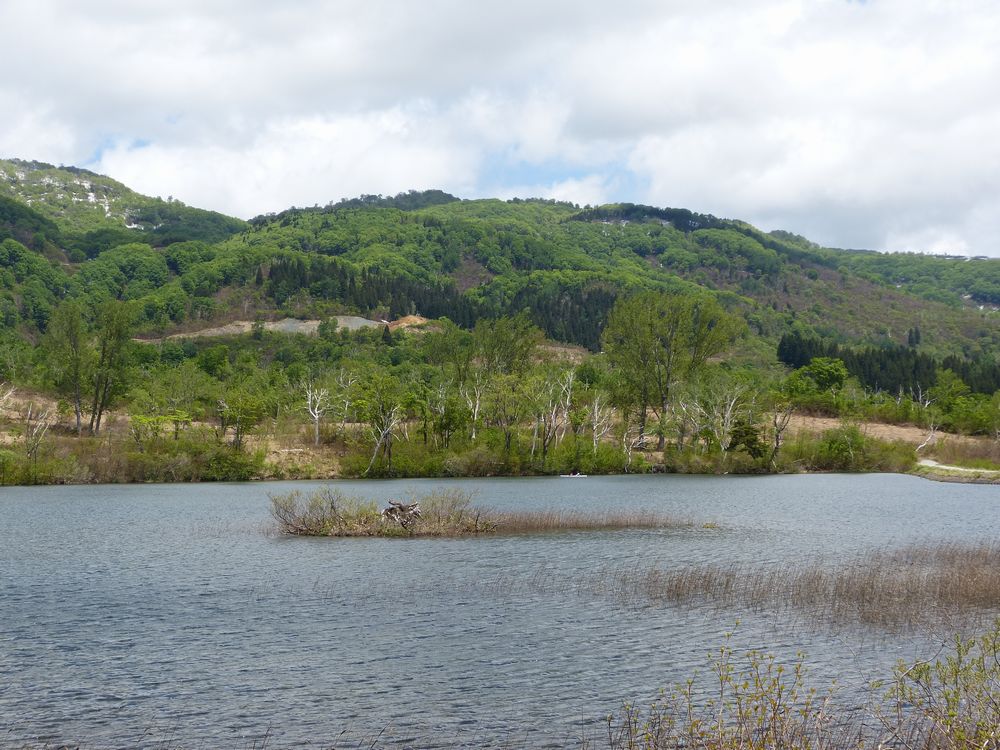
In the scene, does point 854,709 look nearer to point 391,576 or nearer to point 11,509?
point 391,576

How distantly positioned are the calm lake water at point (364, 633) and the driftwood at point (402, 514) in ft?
7.73

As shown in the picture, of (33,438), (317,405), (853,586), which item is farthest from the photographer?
(317,405)

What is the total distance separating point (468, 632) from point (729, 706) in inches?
355

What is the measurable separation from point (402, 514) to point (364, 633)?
67.0 ft

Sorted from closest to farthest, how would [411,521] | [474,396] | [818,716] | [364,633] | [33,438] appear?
[818,716] < [364,633] < [411,521] < [33,438] < [474,396]

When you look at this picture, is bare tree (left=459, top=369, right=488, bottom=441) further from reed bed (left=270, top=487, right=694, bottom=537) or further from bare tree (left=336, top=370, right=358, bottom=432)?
reed bed (left=270, top=487, right=694, bottom=537)

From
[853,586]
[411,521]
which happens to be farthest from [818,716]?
[411,521]

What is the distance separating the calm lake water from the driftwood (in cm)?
236

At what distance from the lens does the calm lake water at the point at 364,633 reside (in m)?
18.1

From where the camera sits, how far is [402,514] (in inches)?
1796

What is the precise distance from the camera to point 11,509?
59.0m

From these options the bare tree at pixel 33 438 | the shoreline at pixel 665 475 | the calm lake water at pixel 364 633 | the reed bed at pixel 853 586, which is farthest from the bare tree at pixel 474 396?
the reed bed at pixel 853 586

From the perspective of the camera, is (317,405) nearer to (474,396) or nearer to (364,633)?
(474,396)

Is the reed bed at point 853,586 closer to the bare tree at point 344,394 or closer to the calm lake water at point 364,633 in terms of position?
the calm lake water at point 364,633
